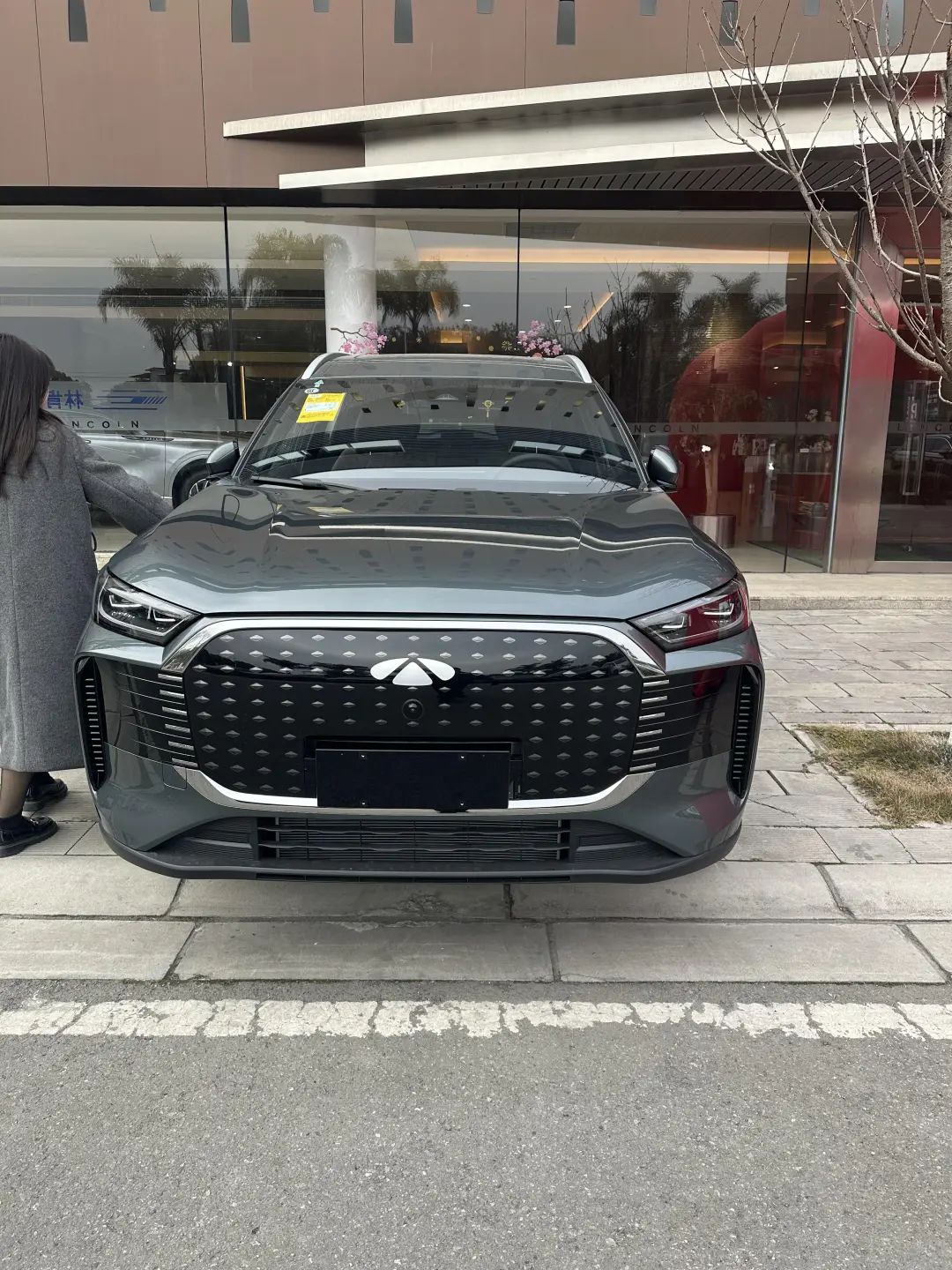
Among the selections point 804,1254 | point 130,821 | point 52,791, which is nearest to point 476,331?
point 52,791

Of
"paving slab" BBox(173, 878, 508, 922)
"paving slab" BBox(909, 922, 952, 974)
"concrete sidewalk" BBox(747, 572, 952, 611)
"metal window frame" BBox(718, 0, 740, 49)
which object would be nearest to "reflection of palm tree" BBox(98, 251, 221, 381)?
"metal window frame" BBox(718, 0, 740, 49)

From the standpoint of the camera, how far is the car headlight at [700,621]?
7.61ft

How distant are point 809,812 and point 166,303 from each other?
8.98 meters

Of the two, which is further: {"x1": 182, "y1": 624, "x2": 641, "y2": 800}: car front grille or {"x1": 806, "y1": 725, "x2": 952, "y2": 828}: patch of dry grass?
{"x1": 806, "y1": 725, "x2": 952, "y2": 828}: patch of dry grass

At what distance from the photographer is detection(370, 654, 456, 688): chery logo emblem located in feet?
7.18

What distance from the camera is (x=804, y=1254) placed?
177 cm

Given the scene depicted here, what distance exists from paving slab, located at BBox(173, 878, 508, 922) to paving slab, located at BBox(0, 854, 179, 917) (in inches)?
4.5

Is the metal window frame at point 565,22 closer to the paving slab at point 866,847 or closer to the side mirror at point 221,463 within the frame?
the side mirror at point 221,463

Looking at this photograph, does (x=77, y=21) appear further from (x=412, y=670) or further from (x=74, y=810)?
(x=412, y=670)

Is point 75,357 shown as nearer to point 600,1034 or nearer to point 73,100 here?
point 73,100

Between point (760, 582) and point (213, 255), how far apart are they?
22.4ft

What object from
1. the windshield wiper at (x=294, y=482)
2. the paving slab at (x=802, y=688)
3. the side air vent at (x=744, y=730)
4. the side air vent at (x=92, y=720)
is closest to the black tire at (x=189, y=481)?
the windshield wiper at (x=294, y=482)

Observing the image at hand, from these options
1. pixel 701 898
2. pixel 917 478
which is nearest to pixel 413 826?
pixel 701 898

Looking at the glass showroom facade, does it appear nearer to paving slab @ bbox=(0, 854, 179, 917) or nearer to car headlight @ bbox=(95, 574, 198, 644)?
paving slab @ bbox=(0, 854, 179, 917)
